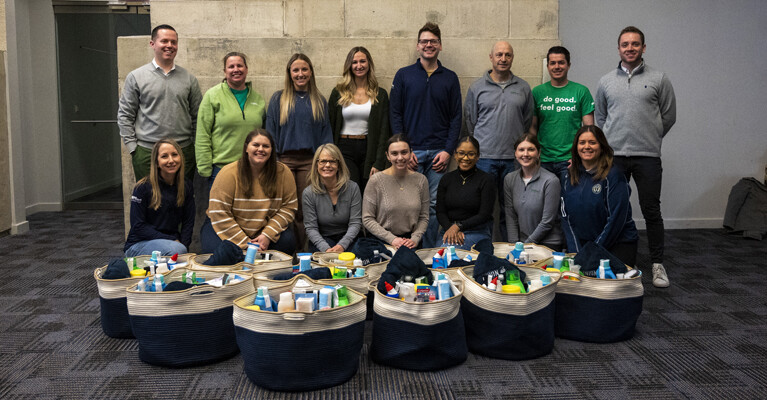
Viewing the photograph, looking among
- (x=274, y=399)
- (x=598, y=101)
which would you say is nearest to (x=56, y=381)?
(x=274, y=399)

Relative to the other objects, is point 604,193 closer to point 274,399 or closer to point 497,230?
point 497,230

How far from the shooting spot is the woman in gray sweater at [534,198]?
3479mm

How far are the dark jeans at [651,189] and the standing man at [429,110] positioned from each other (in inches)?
40.2

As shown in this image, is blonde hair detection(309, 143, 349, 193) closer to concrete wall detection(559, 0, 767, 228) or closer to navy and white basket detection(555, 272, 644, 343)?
navy and white basket detection(555, 272, 644, 343)

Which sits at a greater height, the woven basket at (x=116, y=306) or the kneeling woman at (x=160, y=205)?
the kneeling woman at (x=160, y=205)

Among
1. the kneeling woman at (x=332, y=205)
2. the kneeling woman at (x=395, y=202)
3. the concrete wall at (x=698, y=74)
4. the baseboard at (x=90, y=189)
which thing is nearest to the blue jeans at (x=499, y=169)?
the kneeling woman at (x=395, y=202)

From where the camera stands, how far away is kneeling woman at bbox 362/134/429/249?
11.4 feet

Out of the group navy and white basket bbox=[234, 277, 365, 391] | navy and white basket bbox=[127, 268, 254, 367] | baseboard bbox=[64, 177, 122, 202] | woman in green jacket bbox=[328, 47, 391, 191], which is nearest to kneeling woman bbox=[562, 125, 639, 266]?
woman in green jacket bbox=[328, 47, 391, 191]

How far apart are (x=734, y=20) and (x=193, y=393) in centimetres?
508

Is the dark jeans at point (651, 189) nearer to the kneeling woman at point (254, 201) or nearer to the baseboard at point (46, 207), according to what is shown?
the kneeling woman at point (254, 201)

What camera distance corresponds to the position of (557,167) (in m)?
3.79

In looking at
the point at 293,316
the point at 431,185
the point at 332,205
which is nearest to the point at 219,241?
the point at 332,205

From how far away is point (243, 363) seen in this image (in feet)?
7.88

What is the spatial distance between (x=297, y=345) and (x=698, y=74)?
4451 mm
